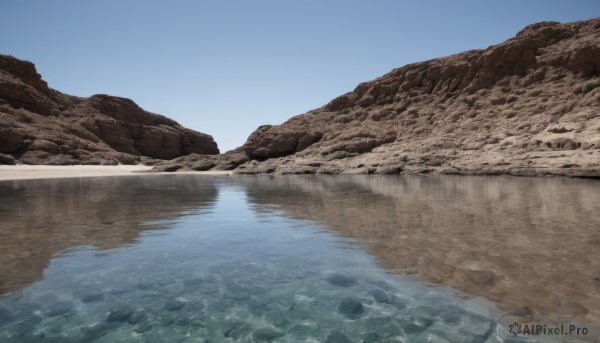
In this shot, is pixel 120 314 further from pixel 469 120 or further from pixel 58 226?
pixel 469 120

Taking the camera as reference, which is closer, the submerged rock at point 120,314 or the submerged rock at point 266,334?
the submerged rock at point 266,334

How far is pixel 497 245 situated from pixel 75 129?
7395 cm

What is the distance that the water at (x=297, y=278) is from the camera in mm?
3531

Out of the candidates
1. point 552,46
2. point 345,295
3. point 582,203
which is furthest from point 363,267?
point 552,46

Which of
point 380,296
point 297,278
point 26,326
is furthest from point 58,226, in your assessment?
point 380,296

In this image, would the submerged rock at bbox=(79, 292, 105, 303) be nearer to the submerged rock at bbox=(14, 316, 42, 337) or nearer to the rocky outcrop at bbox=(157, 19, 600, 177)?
the submerged rock at bbox=(14, 316, 42, 337)

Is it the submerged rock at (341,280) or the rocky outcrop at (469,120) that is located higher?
the rocky outcrop at (469,120)

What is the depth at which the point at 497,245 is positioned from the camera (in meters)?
6.48

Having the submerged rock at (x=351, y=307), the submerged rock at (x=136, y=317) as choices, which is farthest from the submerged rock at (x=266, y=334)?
the submerged rock at (x=136, y=317)

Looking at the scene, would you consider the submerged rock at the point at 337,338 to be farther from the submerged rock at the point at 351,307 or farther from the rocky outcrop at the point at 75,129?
the rocky outcrop at the point at 75,129

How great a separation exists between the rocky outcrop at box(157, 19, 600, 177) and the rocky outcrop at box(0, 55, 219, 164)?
19.0 metres

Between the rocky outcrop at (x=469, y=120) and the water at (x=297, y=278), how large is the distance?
22139 millimetres

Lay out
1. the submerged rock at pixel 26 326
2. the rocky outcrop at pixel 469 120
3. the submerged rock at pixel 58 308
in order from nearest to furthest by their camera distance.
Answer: the submerged rock at pixel 26 326, the submerged rock at pixel 58 308, the rocky outcrop at pixel 469 120

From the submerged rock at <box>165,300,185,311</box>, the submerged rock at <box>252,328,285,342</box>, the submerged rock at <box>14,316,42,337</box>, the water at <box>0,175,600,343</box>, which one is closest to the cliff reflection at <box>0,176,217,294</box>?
the water at <box>0,175,600,343</box>
